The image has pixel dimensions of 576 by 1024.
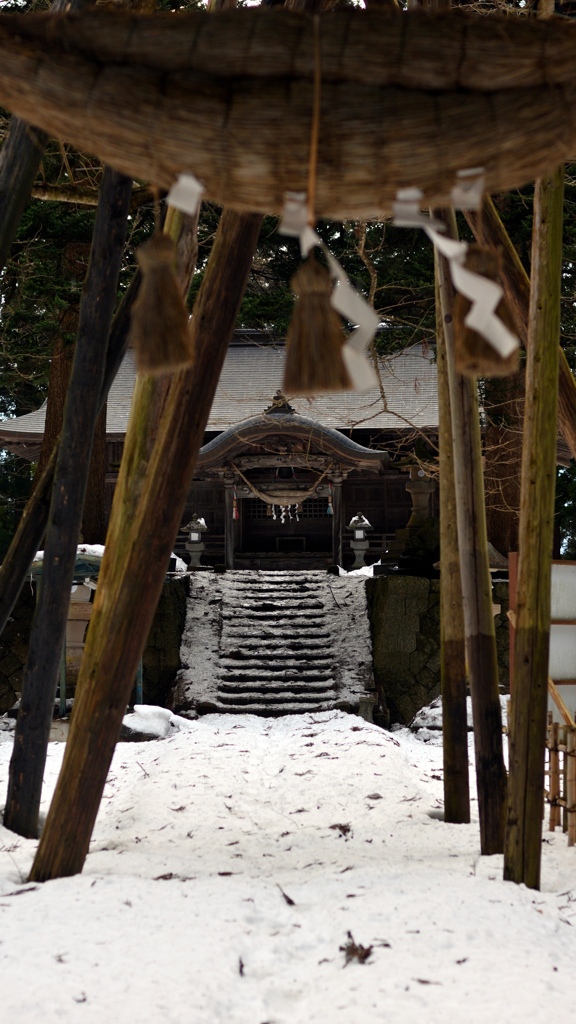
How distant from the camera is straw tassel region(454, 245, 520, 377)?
1.75 meters

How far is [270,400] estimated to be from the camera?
14102 mm

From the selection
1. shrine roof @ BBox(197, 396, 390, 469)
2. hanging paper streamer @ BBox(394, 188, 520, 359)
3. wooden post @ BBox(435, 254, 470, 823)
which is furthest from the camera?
shrine roof @ BBox(197, 396, 390, 469)

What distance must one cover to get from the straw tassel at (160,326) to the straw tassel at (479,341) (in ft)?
2.08

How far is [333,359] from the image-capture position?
183cm

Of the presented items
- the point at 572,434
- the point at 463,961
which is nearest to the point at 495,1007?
the point at 463,961

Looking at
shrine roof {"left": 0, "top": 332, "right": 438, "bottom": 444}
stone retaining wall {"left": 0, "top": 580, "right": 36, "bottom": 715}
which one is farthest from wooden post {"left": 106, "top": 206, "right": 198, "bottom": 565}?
shrine roof {"left": 0, "top": 332, "right": 438, "bottom": 444}

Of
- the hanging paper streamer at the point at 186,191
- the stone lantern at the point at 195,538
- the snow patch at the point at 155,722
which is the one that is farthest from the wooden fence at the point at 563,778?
the stone lantern at the point at 195,538

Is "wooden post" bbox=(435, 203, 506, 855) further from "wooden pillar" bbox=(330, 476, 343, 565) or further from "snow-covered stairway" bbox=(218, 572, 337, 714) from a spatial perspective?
"wooden pillar" bbox=(330, 476, 343, 565)

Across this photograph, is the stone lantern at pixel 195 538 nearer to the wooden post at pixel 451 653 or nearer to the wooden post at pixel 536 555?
the wooden post at pixel 451 653

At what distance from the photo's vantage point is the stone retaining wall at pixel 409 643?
10.5 metres

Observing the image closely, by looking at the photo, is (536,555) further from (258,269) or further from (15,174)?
(258,269)

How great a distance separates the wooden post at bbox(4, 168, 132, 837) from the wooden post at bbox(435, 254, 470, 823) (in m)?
1.92

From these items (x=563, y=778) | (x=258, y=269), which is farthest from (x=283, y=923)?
(x=258, y=269)

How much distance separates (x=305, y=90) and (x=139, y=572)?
1996 mm
